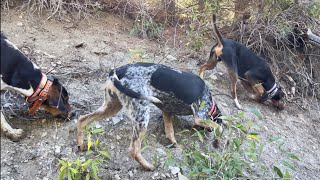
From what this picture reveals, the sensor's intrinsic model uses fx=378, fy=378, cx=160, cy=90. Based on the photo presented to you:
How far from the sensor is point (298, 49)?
7.26 metres

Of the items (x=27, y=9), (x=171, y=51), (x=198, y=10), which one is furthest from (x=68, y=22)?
(x=198, y=10)

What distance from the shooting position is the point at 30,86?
12.4 feet

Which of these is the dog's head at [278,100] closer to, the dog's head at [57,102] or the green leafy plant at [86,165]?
the green leafy plant at [86,165]

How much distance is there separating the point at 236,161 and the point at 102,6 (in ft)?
12.8

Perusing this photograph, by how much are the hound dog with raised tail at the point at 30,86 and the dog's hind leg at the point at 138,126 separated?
0.81 metres

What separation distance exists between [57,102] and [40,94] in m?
0.25

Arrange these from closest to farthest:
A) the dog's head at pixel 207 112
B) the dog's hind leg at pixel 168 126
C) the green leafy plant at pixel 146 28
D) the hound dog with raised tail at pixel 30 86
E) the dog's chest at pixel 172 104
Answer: the hound dog with raised tail at pixel 30 86
the dog's chest at pixel 172 104
the dog's head at pixel 207 112
the dog's hind leg at pixel 168 126
the green leafy plant at pixel 146 28

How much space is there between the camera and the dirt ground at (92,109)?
3.81 metres

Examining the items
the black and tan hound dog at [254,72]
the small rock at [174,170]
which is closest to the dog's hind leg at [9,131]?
the small rock at [174,170]

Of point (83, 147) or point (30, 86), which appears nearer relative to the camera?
point (30, 86)

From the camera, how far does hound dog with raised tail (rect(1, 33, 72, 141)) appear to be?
11.4ft

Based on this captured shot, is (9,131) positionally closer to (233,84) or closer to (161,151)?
(161,151)

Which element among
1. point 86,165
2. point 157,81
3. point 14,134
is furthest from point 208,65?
point 14,134

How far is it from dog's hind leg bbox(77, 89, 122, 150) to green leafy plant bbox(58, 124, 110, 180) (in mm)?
124
